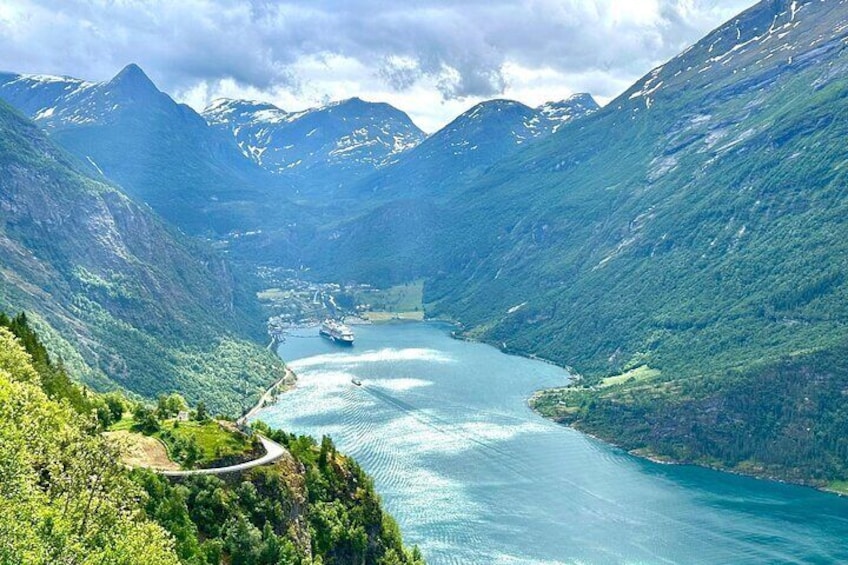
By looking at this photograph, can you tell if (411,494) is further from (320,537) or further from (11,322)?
(11,322)

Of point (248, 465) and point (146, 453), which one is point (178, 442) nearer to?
point (146, 453)

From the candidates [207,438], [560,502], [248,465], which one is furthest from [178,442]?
[560,502]

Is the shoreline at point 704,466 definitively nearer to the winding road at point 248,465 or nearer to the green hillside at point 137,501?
the green hillside at point 137,501

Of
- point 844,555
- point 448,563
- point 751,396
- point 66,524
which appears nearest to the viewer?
point 66,524

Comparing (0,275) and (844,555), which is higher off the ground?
(0,275)

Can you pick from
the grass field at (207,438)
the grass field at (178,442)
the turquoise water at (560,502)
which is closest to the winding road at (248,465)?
the grass field at (178,442)

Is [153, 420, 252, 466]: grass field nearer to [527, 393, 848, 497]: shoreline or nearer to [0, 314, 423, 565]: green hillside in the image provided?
[0, 314, 423, 565]: green hillside

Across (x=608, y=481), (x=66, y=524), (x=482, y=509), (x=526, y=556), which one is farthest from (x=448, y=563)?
(x=66, y=524)
